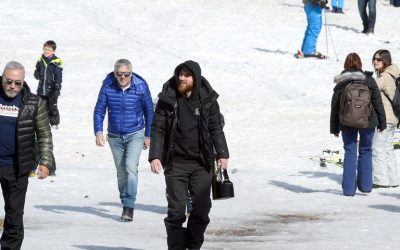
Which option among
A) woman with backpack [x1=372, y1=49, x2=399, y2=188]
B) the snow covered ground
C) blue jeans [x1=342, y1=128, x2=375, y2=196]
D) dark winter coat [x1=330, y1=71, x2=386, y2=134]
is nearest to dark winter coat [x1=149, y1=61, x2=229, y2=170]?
the snow covered ground

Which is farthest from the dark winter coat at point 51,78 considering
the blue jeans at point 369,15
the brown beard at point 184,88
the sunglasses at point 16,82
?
the blue jeans at point 369,15

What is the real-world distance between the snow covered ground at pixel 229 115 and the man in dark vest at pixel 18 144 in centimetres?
117

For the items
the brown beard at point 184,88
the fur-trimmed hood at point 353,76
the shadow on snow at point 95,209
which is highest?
the brown beard at point 184,88

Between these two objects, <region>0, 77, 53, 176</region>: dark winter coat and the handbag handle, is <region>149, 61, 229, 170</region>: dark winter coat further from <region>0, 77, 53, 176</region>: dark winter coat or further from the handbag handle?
<region>0, 77, 53, 176</region>: dark winter coat

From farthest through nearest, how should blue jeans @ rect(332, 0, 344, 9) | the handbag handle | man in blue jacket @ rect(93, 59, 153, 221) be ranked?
blue jeans @ rect(332, 0, 344, 9), man in blue jacket @ rect(93, 59, 153, 221), the handbag handle

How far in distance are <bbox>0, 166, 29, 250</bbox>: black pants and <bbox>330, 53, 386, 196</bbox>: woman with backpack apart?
5858 mm

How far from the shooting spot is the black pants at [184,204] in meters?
9.11

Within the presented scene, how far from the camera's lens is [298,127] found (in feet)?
67.5

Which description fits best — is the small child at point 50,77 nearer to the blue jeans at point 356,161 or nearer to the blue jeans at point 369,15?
the blue jeans at point 356,161

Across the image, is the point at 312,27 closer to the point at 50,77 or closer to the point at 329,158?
the point at 329,158

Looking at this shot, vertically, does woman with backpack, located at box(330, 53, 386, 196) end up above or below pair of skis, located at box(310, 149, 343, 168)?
above

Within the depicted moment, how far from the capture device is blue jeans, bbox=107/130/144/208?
12078 mm

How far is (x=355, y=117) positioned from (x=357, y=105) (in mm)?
151

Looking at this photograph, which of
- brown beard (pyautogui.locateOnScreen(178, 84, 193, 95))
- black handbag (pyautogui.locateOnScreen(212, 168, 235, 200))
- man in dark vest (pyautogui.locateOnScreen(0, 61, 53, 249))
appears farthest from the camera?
black handbag (pyautogui.locateOnScreen(212, 168, 235, 200))
